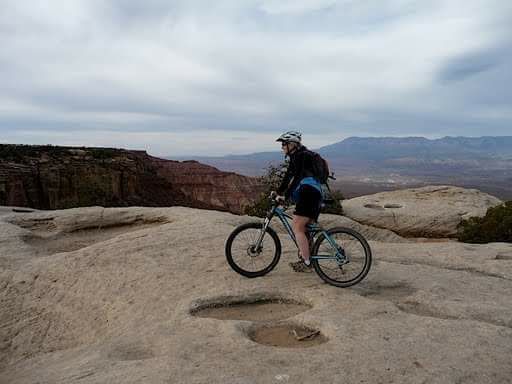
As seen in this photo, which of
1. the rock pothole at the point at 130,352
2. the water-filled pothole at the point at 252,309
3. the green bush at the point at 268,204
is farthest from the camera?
the green bush at the point at 268,204

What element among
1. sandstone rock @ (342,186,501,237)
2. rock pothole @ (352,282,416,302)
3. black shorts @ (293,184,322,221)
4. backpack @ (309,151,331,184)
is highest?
backpack @ (309,151,331,184)

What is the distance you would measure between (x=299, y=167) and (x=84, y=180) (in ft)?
128

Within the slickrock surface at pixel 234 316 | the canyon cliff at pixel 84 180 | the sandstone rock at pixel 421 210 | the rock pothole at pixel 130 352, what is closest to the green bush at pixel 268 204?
the sandstone rock at pixel 421 210

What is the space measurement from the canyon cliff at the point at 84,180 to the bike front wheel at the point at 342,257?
22866 mm

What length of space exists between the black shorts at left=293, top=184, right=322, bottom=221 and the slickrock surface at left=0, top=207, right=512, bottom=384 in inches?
43.8

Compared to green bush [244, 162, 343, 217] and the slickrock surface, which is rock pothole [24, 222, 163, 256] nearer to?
the slickrock surface

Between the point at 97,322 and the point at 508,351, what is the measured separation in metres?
5.37

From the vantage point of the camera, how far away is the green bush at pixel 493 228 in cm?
1673

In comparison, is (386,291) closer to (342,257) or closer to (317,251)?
(342,257)

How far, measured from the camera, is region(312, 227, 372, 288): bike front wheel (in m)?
7.54

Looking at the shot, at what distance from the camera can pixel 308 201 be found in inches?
301

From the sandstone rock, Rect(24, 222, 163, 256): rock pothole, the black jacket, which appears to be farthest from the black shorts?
the sandstone rock

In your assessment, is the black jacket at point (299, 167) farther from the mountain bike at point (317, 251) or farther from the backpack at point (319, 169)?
the mountain bike at point (317, 251)

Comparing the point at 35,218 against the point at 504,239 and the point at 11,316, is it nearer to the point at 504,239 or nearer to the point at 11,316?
the point at 11,316
